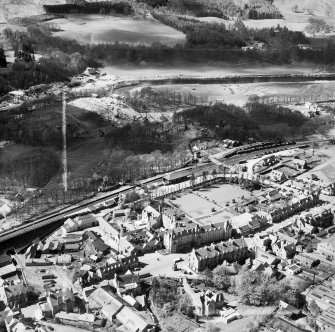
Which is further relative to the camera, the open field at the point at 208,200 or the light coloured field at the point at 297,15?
the light coloured field at the point at 297,15

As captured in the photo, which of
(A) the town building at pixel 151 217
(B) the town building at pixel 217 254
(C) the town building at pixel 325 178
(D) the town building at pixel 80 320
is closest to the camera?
(D) the town building at pixel 80 320

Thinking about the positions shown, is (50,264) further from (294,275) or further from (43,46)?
(43,46)

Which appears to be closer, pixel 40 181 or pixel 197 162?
pixel 40 181

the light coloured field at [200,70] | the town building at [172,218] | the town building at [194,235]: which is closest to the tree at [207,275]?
the town building at [194,235]

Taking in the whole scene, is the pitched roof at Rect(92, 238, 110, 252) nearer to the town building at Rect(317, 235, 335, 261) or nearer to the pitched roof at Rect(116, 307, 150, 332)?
the pitched roof at Rect(116, 307, 150, 332)

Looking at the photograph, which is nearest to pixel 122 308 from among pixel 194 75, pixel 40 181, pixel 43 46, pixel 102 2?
pixel 40 181

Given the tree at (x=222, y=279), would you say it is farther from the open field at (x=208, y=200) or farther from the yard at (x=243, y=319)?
the open field at (x=208, y=200)

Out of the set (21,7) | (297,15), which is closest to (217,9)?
(297,15)
